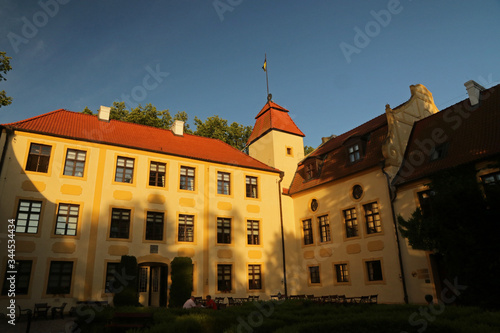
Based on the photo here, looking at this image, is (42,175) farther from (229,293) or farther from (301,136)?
(301,136)

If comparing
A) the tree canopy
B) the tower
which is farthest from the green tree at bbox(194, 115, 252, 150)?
the tower

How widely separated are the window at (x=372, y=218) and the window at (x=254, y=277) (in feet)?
26.7

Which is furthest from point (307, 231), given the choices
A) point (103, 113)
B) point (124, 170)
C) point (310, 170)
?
point (103, 113)

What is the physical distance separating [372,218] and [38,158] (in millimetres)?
19463

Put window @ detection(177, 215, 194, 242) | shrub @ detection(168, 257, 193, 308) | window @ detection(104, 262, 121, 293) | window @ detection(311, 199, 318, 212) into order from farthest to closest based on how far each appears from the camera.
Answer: window @ detection(311, 199, 318, 212) < window @ detection(177, 215, 194, 242) < shrub @ detection(168, 257, 193, 308) < window @ detection(104, 262, 121, 293)

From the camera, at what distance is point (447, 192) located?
1334 centimetres

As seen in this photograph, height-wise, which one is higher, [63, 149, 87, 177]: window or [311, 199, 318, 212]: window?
[63, 149, 87, 177]: window

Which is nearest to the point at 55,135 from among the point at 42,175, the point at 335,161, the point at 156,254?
the point at 42,175

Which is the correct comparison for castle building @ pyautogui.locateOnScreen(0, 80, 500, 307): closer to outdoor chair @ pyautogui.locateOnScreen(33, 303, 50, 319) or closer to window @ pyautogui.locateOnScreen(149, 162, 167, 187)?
window @ pyautogui.locateOnScreen(149, 162, 167, 187)

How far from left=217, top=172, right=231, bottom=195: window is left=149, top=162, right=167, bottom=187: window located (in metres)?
4.00

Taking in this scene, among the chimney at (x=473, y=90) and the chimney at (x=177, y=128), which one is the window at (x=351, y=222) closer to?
the chimney at (x=473, y=90)

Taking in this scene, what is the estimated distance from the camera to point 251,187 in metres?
26.4

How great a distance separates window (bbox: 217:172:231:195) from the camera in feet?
81.9

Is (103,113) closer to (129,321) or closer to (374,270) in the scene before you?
(129,321)
